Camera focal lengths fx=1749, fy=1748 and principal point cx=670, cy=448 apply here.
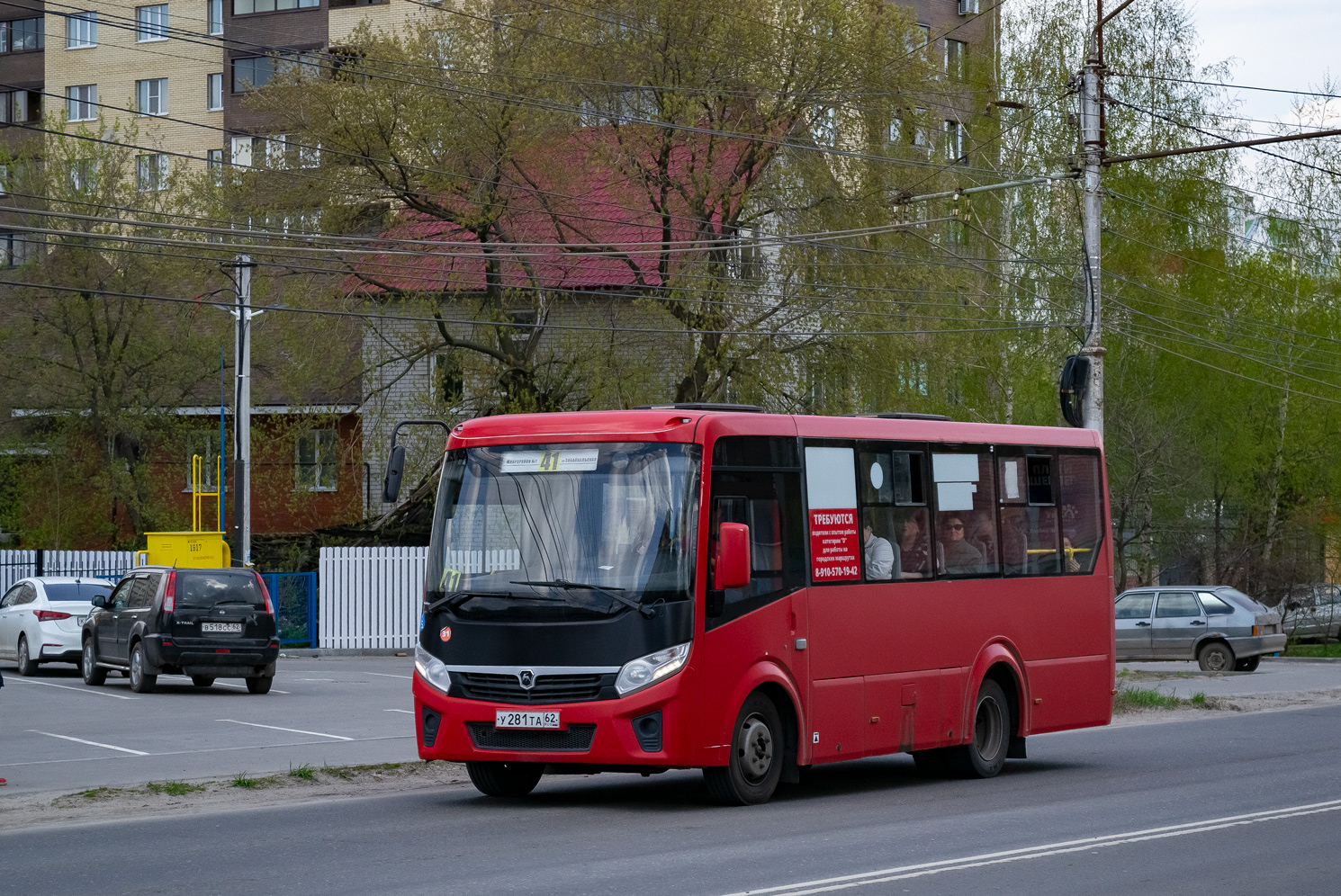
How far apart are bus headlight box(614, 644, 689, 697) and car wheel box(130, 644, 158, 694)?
47.3ft

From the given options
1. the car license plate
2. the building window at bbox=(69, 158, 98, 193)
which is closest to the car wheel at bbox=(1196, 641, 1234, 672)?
the car license plate

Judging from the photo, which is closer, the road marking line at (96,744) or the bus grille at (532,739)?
the bus grille at (532,739)

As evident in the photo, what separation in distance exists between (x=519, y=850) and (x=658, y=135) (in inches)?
1076

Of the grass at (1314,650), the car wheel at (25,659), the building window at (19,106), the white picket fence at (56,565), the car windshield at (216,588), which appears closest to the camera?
the car windshield at (216,588)

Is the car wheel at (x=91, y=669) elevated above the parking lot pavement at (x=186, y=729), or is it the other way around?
the car wheel at (x=91, y=669)

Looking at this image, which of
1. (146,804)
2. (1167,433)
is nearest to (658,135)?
(1167,433)

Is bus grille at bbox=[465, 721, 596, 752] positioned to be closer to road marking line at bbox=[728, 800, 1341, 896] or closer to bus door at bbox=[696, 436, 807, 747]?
bus door at bbox=[696, 436, 807, 747]

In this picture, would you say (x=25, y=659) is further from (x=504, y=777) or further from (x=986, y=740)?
(x=986, y=740)

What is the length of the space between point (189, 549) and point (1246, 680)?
67.0 ft

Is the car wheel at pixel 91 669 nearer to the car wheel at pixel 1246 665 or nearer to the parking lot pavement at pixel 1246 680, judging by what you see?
the parking lot pavement at pixel 1246 680

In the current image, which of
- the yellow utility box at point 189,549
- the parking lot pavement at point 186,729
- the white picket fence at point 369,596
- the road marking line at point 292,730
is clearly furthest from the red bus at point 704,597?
the white picket fence at point 369,596

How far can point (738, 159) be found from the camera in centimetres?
3678

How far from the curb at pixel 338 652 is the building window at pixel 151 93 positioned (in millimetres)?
42759

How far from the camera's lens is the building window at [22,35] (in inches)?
2985
